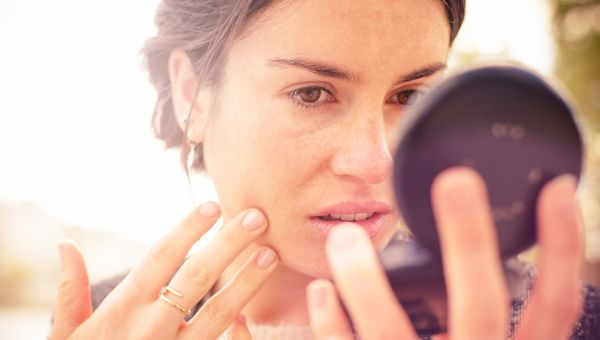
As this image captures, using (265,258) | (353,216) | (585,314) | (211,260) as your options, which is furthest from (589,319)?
(211,260)

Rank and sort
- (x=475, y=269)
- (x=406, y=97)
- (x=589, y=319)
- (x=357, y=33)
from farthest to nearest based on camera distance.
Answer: (x=589, y=319) < (x=406, y=97) < (x=357, y=33) < (x=475, y=269)

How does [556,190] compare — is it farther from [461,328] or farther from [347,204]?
[347,204]

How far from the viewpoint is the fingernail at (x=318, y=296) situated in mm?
657

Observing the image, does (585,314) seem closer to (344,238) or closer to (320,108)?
(320,108)

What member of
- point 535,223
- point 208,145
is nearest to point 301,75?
point 208,145

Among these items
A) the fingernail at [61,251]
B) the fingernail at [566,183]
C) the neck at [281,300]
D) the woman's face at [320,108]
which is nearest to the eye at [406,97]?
the woman's face at [320,108]

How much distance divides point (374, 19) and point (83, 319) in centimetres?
77

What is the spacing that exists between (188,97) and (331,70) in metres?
0.45

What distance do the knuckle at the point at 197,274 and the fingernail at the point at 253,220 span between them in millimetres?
111

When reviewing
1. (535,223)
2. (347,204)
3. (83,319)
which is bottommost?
(83,319)

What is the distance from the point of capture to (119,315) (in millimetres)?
956

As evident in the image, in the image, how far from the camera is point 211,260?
39.8 inches

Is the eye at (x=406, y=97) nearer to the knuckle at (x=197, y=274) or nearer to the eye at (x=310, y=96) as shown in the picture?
the eye at (x=310, y=96)

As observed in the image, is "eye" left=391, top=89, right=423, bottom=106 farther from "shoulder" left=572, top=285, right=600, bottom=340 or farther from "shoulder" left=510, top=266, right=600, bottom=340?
"shoulder" left=572, top=285, right=600, bottom=340
